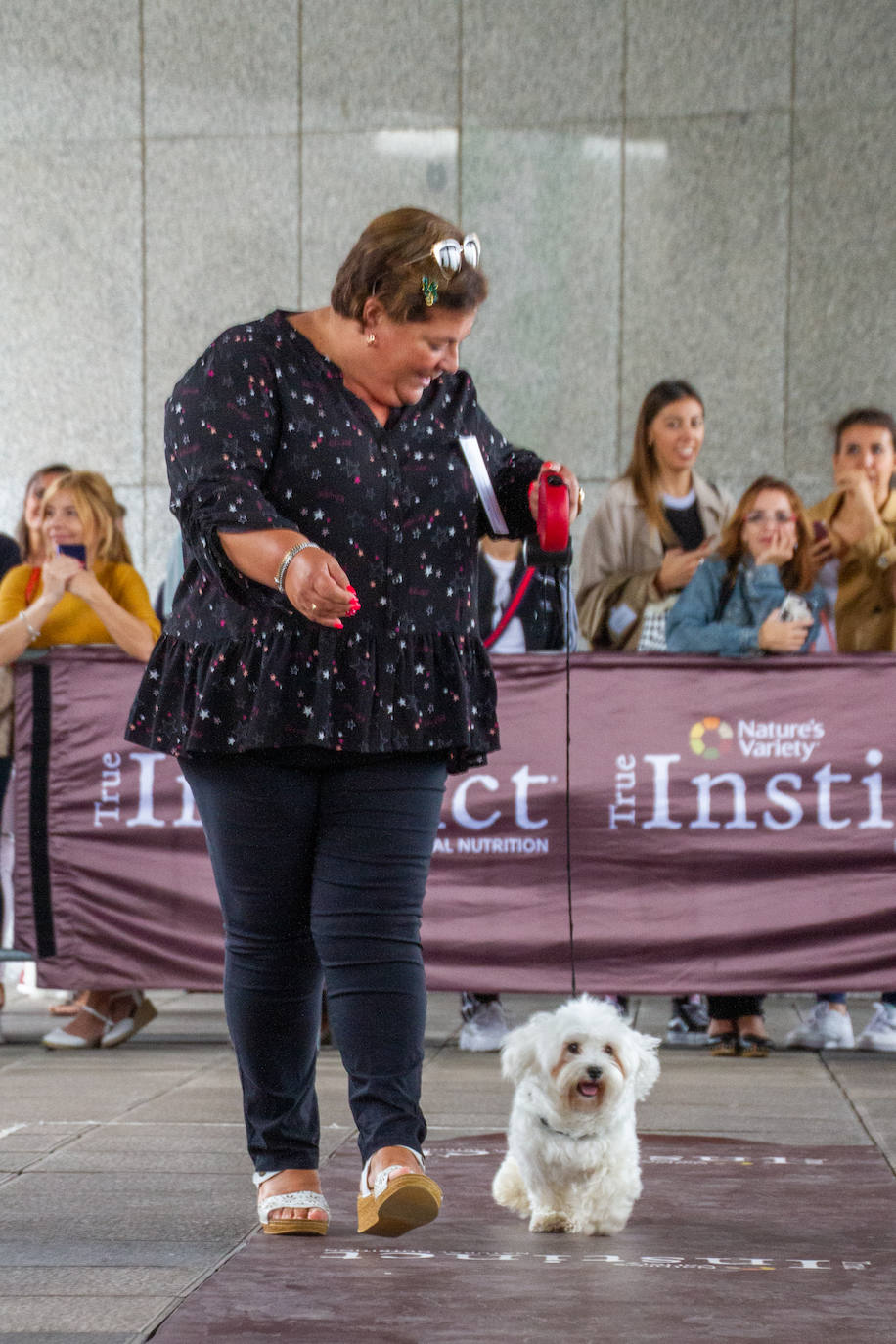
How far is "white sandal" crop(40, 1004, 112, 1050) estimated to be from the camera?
6262mm

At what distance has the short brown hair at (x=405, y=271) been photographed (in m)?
3.01

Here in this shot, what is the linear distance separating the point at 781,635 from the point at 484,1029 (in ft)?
5.54

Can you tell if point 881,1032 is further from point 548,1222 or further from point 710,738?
point 548,1222

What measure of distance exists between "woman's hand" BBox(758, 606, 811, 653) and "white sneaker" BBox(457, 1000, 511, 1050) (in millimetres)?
1575

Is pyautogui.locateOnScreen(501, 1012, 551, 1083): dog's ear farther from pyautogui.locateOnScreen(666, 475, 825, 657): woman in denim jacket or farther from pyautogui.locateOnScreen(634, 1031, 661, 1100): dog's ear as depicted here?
pyautogui.locateOnScreen(666, 475, 825, 657): woman in denim jacket

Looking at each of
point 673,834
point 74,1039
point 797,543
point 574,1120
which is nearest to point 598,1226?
point 574,1120

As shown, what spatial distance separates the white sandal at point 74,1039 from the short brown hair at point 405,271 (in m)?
3.85

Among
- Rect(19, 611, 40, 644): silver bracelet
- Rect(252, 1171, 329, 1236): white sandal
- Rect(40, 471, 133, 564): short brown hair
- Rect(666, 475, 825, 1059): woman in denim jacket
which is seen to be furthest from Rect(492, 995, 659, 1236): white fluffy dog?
Rect(40, 471, 133, 564): short brown hair

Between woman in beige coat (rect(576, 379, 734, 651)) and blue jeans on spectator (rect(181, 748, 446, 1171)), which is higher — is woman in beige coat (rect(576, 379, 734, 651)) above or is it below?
above

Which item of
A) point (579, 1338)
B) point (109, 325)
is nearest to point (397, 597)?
point (579, 1338)

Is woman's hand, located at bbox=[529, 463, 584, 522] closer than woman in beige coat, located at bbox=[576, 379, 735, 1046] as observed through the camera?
Yes

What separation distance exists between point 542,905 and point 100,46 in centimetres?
634

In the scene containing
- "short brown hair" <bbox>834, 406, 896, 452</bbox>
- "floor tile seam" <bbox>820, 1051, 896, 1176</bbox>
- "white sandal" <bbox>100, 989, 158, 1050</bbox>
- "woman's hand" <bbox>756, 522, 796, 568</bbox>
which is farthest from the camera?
"short brown hair" <bbox>834, 406, 896, 452</bbox>

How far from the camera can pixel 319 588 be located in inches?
109
